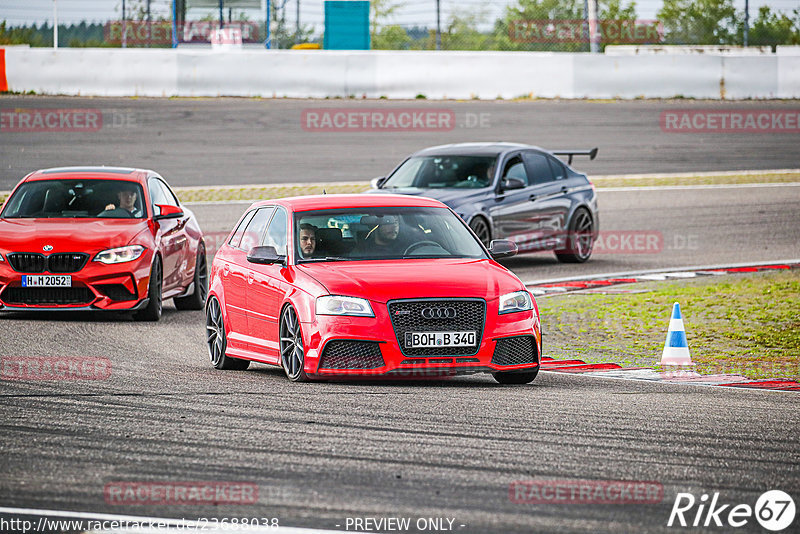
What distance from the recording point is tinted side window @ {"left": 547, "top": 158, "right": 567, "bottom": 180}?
20172mm

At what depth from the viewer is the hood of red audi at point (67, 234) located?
14.4 meters

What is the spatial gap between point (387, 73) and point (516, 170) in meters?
14.6

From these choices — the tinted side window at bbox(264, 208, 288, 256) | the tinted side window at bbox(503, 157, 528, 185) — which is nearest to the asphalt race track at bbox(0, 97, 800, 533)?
the tinted side window at bbox(264, 208, 288, 256)

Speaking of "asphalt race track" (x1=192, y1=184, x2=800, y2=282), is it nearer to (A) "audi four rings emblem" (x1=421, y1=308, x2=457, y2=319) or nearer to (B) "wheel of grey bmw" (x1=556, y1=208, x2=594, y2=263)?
(B) "wheel of grey bmw" (x1=556, y1=208, x2=594, y2=263)

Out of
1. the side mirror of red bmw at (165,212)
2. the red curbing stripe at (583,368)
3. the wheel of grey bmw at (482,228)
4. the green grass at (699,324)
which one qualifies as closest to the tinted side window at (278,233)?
the red curbing stripe at (583,368)

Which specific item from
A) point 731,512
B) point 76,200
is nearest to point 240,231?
point 76,200

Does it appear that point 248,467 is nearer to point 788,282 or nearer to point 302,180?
point 788,282

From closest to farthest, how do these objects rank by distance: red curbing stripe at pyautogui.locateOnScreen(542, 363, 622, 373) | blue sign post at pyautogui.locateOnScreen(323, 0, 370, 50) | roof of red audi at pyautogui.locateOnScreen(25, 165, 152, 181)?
red curbing stripe at pyautogui.locateOnScreen(542, 363, 622, 373) < roof of red audi at pyautogui.locateOnScreen(25, 165, 152, 181) < blue sign post at pyautogui.locateOnScreen(323, 0, 370, 50)

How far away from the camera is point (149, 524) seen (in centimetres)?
582

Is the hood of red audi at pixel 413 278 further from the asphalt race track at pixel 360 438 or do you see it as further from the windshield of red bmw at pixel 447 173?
the windshield of red bmw at pixel 447 173

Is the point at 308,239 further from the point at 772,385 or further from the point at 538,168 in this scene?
the point at 538,168

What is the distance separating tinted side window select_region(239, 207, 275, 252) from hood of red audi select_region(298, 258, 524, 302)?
119 centimetres

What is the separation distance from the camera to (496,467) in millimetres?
6938

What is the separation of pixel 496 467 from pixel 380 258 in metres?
3.89
